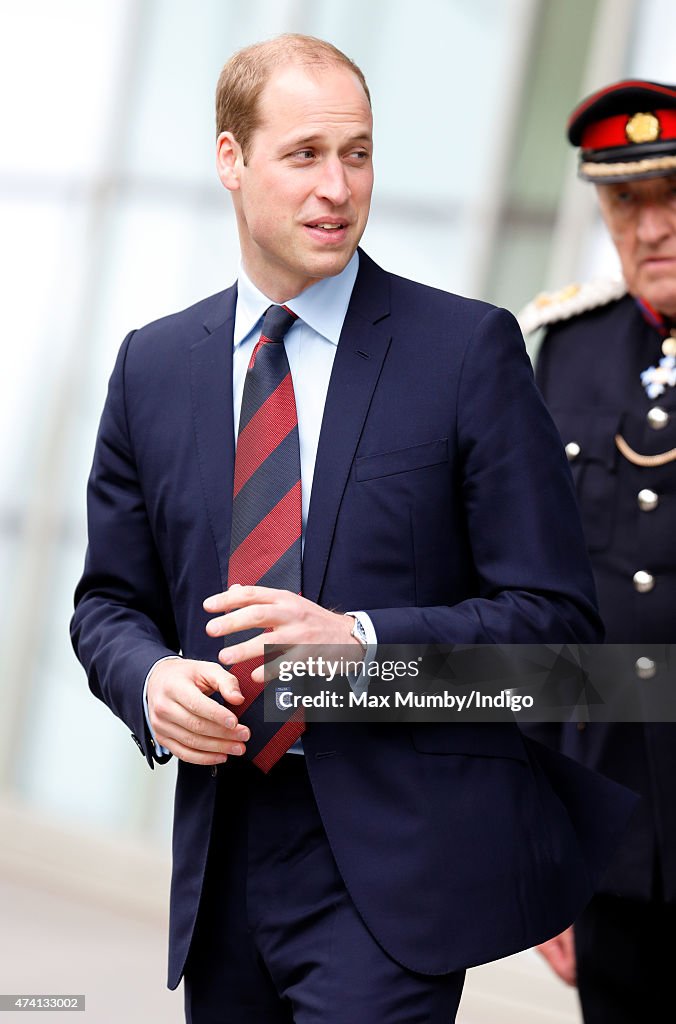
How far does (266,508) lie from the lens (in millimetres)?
1614

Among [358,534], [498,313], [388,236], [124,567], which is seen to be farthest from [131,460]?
[388,236]

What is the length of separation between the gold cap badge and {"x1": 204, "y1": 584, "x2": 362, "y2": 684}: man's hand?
1196 millimetres

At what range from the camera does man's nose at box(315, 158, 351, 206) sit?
158 cm

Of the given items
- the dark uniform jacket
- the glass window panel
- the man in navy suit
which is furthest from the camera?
the glass window panel

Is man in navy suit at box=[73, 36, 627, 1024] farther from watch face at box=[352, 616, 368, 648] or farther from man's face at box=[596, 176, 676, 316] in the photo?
Result: man's face at box=[596, 176, 676, 316]

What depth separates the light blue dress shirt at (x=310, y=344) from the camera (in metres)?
1.67

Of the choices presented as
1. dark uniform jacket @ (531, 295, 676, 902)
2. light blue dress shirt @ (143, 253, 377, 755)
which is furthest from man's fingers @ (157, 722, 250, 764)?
dark uniform jacket @ (531, 295, 676, 902)

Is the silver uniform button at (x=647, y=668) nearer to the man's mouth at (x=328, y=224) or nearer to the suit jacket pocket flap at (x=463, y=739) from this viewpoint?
the suit jacket pocket flap at (x=463, y=739)

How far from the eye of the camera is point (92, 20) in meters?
5.18

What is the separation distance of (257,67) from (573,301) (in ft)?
3.27

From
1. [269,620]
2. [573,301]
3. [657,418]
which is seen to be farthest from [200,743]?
[573,301]

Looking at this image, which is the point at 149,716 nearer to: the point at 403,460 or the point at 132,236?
the point at 403,460

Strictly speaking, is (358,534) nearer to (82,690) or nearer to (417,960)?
(417,960)

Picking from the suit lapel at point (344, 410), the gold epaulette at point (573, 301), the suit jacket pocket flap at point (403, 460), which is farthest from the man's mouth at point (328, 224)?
the gold epaulette at point (573, 301)
